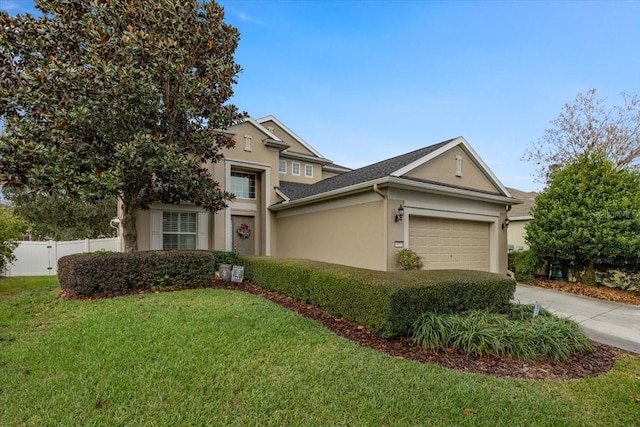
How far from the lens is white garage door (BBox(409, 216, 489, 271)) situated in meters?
9.28

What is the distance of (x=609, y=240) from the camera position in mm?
9430

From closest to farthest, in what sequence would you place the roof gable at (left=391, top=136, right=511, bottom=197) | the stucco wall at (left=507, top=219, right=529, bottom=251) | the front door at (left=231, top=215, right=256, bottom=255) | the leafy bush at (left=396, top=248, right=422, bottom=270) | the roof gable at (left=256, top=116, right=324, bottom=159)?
1. the leafy bush at (left=396, top=248, right=422, bottom=270)
2. the roof gable at (left=391, top=136, right=511, bottom=197)
3. the front door at (left=231, top=215, right=256, bottom=255)
4. the stucco wall at (left=507, top=219, right=529, bottom=251)
5. the roof gable at (left=256, top=116, right=324, bottom=159)

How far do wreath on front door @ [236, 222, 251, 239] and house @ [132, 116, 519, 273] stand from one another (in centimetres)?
4

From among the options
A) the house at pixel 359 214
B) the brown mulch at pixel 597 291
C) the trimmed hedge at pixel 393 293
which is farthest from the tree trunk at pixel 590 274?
the trimmed hedge at pixel 393 293

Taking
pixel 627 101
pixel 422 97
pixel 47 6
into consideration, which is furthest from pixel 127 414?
pixel 627 101

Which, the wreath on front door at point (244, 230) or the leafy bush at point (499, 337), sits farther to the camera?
the wreath on front door at point (244, 230)

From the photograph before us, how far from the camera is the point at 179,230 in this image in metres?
11.5

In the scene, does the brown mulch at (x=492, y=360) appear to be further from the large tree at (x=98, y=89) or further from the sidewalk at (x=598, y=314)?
the large tree at (x=98, y=89)

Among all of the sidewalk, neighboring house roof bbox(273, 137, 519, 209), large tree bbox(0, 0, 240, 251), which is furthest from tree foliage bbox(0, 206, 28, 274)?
the sidewalk

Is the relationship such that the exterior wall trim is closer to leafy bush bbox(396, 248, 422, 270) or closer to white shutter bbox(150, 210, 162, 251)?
leafy bush bbox(396, 248, 422, 270)

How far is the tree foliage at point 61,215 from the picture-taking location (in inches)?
869

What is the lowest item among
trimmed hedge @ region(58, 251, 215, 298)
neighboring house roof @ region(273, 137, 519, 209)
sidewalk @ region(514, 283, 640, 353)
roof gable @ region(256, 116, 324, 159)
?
sidewalk @ region(514, 283, 640, 353)

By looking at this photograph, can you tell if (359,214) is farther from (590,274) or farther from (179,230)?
(590,274)

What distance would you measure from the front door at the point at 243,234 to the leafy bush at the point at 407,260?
6.78m
